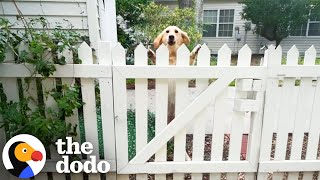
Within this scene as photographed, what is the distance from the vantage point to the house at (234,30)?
14.4 meters

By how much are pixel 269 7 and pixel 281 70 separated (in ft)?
41.3

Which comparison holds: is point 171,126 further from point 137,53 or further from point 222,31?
point 222,31

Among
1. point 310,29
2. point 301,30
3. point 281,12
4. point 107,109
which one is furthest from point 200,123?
→ point 310,29

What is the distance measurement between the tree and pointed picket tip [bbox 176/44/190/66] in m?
12.6

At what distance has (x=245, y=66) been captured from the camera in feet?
6.06

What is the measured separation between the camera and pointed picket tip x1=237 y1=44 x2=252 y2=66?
1.82 metres

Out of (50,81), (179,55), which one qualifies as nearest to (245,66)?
(179,55)

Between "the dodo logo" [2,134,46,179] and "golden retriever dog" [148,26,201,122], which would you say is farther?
"golden retriever dog" [148,26,201,122]

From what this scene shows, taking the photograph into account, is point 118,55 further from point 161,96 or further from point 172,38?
point 172,38

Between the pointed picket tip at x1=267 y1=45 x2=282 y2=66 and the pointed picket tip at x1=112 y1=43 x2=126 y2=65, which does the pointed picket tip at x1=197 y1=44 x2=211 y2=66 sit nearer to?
the pointed picket tip at x1=267 y1=45 x2=282 y2=66

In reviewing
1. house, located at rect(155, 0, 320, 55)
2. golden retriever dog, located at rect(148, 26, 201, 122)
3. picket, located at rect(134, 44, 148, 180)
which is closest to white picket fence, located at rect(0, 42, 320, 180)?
picket, located at rect(134, 44, 148, 180)

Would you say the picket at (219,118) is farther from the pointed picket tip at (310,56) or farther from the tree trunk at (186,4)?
the tree trunk at (186,4)

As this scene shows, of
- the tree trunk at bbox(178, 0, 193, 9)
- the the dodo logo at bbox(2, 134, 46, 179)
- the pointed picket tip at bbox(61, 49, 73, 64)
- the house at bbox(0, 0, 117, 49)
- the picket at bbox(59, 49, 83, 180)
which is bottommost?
the the dodo logo at bbox(2, 134, 46, 179)

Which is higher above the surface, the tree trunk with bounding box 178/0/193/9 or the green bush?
the tree trunk with bounding box 178/0/193/9
